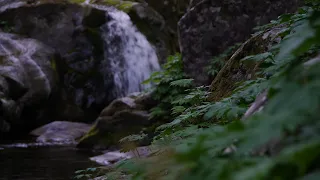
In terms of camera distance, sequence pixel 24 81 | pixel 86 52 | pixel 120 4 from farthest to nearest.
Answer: pixel 120 4
pixel 86 52
pixel 24 81

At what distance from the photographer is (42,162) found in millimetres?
8523

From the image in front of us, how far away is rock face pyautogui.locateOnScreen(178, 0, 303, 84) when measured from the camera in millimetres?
9352

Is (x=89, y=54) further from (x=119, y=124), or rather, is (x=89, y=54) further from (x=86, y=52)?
(x=119, y=124)

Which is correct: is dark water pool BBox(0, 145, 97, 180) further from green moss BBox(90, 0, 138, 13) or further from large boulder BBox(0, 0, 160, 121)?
green moss BBox(90, 0, 138, 13)

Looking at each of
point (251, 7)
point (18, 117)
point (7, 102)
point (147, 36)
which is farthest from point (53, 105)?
point (251, 7)

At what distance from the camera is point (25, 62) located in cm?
1420

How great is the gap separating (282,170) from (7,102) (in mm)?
12457

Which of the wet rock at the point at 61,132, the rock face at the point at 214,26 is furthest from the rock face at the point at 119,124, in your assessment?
the rock face at the point at 214,26

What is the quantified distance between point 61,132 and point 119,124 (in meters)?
3.11

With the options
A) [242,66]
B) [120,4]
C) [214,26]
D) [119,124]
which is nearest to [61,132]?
[119,124]

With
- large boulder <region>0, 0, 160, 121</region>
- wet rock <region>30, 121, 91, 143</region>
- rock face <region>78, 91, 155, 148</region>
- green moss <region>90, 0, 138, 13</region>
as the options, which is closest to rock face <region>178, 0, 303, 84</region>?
rock face <region>78, 91, 155, 148</region>

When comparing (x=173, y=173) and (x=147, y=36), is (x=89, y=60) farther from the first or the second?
(x=173, y=173)

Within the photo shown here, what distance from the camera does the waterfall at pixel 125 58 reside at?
16.1 m

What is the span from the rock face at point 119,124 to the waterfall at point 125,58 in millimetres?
4871
